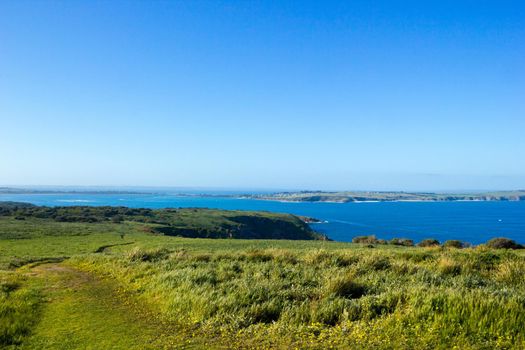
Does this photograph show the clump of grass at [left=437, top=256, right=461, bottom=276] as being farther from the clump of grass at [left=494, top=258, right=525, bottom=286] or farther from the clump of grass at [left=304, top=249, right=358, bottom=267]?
the clump of grass at [left=304, top=249, right=358, bottom=267]

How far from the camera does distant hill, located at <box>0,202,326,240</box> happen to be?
81250mm

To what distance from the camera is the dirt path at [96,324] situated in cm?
867

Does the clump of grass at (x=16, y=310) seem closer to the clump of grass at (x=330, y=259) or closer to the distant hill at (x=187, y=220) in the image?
the clump of grass at (x=330, y=259)

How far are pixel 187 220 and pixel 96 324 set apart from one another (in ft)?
308

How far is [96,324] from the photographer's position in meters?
10.2

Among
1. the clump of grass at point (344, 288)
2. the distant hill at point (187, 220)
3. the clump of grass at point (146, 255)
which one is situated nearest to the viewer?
the clump of grass at point (344, 288)

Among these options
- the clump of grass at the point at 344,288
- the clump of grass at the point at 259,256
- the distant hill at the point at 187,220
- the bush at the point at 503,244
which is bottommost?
the distant hill at the point at 187,220

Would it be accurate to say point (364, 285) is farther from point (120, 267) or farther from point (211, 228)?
point (211, 228)

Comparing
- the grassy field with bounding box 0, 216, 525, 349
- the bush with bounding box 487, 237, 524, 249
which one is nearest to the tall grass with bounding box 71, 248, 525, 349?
the grassy field with bounding box 0, 216, 525, 349

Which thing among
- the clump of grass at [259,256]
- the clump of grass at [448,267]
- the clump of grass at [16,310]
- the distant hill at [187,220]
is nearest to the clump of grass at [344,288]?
the clump of grass at [448,267]

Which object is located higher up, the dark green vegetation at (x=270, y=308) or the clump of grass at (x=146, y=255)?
the dark green vegetation at (x=270, y=308)

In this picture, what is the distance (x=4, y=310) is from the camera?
11227 millimetres

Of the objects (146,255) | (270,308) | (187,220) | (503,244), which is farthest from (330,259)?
(187,220)

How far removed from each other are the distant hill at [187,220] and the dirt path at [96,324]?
59811mm
